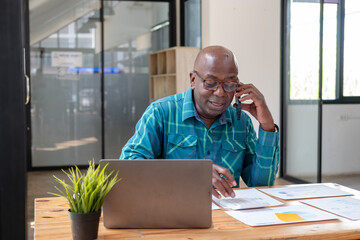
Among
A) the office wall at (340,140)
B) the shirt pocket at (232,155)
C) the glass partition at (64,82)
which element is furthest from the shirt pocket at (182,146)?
the glass partition at (64,82)

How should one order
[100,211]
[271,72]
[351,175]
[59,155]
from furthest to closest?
1. [59,155]
2. [271,72]
3. [351,175]
4. [100,211]

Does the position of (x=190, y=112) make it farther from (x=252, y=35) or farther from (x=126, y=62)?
(x=126, y=62)

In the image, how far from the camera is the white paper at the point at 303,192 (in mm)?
1684

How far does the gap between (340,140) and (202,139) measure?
4019 mm

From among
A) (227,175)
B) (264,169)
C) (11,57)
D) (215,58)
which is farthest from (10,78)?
(264,169)

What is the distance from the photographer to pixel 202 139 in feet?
6.31

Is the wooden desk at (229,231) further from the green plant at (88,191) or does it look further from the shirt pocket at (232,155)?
the shirt pocket at (232,155)

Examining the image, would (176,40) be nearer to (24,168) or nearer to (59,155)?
(59,155)

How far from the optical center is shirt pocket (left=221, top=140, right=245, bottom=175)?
6.31 ft

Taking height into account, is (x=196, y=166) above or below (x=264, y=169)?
above

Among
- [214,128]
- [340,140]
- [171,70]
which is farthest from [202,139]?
[171,70]

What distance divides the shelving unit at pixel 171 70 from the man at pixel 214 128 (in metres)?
3.85

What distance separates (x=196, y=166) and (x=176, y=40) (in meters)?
5.95

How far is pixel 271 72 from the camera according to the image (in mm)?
5797
